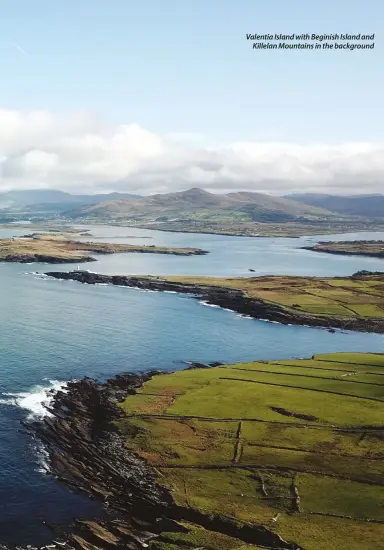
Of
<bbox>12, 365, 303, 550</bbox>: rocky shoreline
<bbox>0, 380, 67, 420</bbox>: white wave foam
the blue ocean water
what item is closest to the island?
<bbox>12, 365, 303, 550</bbox>: rocky shoreline

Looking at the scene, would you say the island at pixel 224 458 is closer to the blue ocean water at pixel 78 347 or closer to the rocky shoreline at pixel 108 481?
the rocky shoreline at pixel 108 481

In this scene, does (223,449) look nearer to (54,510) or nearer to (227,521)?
(227,521)

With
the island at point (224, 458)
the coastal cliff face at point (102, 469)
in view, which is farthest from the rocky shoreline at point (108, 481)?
the island at point (224, 458)

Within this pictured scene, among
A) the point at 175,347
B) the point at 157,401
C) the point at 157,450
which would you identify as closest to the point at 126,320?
the point at 175,347

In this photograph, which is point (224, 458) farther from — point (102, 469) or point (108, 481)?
point (102, 469)

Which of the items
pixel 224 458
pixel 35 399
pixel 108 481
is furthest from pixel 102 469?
pixel 35 399

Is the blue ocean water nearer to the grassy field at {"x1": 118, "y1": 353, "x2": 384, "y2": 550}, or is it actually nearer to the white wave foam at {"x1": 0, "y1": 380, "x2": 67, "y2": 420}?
the white wave foam at {"x1": 0, "y1": 380, "x2": 67, "y2": 420}
